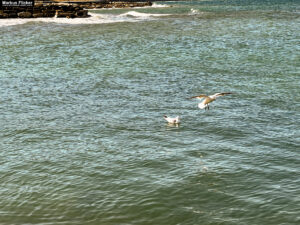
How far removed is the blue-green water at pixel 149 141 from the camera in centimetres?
1238

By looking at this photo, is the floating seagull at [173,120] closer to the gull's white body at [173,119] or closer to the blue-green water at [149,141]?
the gull's white body at [173,119]

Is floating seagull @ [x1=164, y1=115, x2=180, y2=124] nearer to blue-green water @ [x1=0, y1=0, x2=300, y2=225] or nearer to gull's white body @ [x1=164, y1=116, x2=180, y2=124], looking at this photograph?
gull's white body @ [x1=164, y1=116, x2=180, y2=124]

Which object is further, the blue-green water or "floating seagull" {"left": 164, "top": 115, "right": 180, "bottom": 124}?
"floating seagull" {"left": 164, "top": 115, "right": 180, "bottom": 124}

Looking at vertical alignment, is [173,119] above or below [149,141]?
above

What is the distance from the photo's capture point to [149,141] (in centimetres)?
1764

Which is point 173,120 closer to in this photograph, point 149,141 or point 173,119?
point 173,119

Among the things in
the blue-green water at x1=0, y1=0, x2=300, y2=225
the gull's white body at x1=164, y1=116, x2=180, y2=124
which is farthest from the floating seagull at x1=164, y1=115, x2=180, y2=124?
the blue-green water at x1=0, y1=0, x2=300, y2=225

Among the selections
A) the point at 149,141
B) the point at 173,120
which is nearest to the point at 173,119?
the point at 173,120

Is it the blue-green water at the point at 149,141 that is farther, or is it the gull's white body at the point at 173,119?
the gull's white body at the point at 173,119

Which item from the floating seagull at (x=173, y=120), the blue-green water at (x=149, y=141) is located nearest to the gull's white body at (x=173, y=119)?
the floating seagull at (x=173, y=120)

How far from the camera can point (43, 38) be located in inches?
2062

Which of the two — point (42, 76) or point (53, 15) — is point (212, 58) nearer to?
point (42, 76)

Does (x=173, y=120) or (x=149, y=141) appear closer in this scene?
(x=149, y=141)

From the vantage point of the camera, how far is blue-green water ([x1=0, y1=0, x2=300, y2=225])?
12375 millimetres
